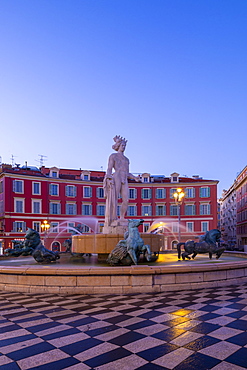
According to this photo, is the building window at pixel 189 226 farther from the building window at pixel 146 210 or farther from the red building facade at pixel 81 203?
the building window at pixel 146 210

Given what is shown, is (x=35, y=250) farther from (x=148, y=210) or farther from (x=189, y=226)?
(x=189, y=226)

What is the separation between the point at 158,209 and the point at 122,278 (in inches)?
1746

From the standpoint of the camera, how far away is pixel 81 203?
50.0 m

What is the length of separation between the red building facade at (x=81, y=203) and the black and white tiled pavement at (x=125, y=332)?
3845 centimetres

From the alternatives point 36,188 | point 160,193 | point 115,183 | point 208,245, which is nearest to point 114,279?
point 208,245

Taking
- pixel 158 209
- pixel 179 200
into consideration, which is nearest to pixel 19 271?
pixel 179 200

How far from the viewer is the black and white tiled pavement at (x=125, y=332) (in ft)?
12.5

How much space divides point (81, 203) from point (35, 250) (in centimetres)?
3878

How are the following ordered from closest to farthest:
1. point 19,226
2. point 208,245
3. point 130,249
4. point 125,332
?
point 125,332 → point 130,249 → point 208,245 → point 19,226

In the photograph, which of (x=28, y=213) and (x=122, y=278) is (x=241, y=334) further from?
(x=28, y=213)

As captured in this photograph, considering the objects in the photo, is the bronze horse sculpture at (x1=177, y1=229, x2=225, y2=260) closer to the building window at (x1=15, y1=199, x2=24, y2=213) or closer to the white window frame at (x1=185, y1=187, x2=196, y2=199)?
the building window at (x1=15, y1=199, x2=24, y2=213)

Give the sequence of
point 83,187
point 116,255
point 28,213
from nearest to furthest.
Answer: point 116,255 < point 28,213 < point 83,187

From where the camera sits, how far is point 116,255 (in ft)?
31.3

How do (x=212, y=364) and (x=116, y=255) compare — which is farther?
(x=116, y=255)
